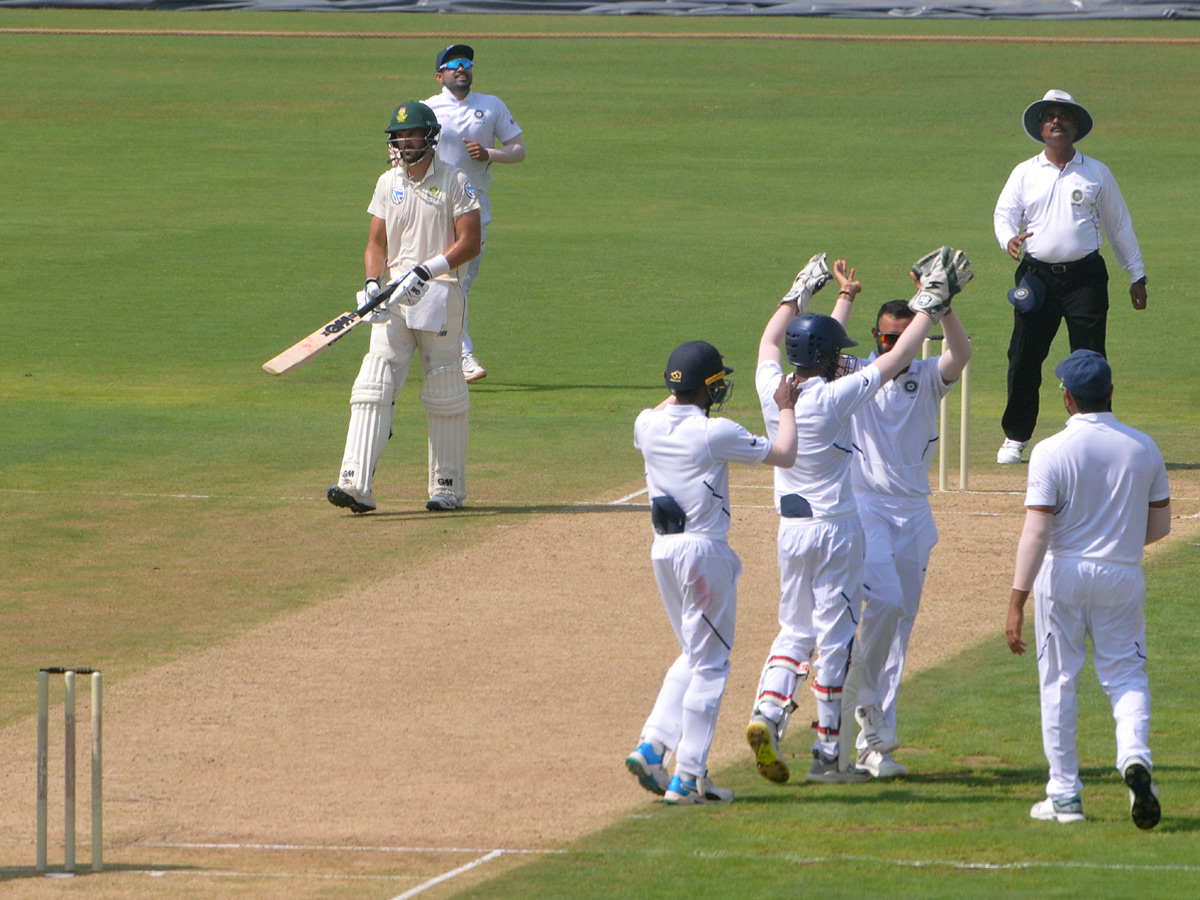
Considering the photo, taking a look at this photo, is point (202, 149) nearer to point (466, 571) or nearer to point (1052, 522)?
point (466, 571)

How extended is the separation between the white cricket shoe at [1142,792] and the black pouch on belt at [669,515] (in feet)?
5.78

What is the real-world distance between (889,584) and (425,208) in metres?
5.56

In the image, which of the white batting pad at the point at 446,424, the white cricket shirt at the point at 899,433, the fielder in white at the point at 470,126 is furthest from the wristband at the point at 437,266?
the white cricket shirt at the point at 899,433

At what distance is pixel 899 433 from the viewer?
750 cm

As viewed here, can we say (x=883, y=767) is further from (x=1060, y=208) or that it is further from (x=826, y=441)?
(x=1060, y=208)

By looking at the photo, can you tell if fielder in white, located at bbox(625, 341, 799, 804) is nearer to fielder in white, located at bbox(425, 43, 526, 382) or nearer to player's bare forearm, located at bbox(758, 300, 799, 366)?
player's bare forearm, located at bbox(758, 300, 799, 366)

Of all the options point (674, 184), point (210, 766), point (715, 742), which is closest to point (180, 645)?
point (210, 766)

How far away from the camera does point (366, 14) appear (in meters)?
47.5

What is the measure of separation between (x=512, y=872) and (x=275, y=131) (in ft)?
102

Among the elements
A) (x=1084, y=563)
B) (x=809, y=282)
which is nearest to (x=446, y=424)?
(x=809, y=282)

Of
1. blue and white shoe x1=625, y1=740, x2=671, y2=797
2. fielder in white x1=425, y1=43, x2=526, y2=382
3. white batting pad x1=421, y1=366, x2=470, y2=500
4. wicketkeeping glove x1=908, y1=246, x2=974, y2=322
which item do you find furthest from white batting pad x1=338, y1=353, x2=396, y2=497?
blue and white shoe x1=625, y1=740, x2=671, y2=797

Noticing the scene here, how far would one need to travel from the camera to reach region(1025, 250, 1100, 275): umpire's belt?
1296 centimetres

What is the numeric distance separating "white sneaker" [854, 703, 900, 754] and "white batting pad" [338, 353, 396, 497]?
5.21 m

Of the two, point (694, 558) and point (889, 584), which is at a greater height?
point (694, 558)
